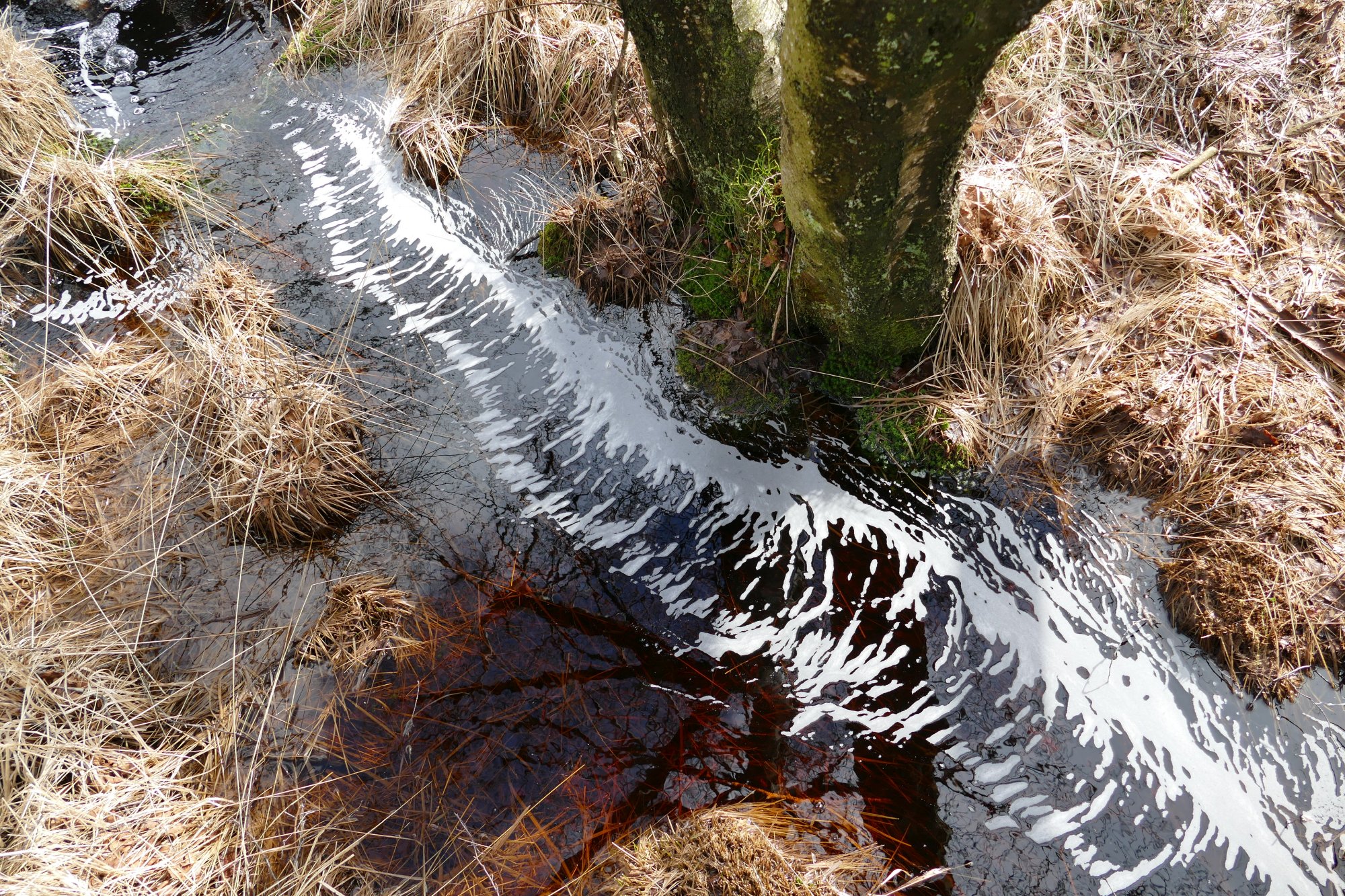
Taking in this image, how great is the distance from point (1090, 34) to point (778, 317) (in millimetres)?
2126

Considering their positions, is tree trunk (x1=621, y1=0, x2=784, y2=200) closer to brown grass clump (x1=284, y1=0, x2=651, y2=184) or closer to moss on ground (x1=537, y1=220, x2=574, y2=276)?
moss on ground (x1=537, y1=220, x2=574, y2=276)

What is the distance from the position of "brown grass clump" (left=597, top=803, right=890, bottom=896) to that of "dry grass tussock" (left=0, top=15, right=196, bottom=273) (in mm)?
3888

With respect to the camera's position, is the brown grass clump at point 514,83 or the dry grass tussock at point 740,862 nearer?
the dry grass tussock at point 740,862

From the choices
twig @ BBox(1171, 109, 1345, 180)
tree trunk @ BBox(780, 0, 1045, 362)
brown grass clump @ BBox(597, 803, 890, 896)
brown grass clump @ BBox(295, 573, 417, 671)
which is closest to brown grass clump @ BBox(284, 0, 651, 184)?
tree trunk @ BBox(780, 0, 1045, 362)

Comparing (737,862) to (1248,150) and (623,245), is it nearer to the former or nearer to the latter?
(623,245)

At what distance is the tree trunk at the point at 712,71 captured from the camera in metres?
2.35

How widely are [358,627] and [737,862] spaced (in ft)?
4.87

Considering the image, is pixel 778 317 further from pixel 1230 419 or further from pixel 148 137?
pixel 148 137

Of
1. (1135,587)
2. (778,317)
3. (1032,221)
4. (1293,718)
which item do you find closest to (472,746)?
(778,317)

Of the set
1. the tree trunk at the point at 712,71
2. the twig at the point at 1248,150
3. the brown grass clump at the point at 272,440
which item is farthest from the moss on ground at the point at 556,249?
the twig at the point at 1248,150

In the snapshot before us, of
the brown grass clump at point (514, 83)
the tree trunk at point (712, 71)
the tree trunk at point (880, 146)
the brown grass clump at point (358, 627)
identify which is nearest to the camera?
the tree trunk at point (880, 146)

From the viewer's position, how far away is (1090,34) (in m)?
3.28

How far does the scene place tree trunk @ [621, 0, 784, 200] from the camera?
92.5 inches

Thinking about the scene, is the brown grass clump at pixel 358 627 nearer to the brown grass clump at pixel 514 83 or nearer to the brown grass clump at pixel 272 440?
the brown grass clump at pixel 272 440
